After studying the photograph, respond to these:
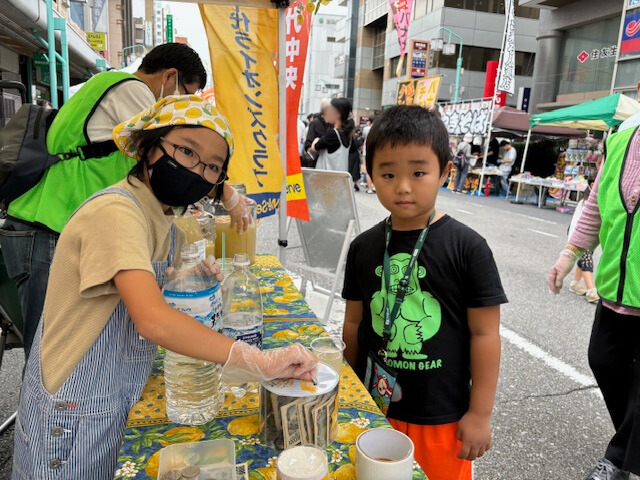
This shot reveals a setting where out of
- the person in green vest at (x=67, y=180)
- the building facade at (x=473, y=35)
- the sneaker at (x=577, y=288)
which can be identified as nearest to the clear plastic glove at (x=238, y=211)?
the person in green vest at (x=67, y=180)

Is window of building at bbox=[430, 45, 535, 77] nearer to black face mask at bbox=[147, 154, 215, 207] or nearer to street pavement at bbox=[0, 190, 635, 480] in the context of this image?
street pavement at bbox=[0, 190, 635, 480]

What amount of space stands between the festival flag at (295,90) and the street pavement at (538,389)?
1.20 meters

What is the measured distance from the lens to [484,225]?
10.0 m

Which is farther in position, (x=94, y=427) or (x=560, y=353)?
(x=560, y=353)

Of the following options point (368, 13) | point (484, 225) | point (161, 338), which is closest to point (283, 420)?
point (161, 338)

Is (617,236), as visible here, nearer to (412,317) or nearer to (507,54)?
(412,317)

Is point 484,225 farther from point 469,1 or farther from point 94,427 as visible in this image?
point 469,1

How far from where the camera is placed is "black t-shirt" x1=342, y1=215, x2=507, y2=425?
152 centimetres

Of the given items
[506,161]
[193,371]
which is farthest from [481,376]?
[506,161]

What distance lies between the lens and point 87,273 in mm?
1085

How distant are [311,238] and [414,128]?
2826 millimetres

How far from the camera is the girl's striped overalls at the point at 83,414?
1.17 metres

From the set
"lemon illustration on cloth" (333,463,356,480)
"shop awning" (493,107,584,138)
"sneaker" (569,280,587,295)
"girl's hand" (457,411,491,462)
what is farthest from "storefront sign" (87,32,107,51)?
"lemon illustration on cloth" (333,463,356,480)

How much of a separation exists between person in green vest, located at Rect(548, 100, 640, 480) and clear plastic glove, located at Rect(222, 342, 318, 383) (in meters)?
1.70
